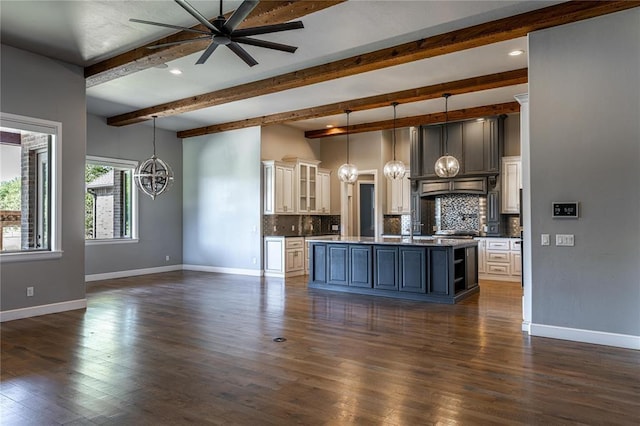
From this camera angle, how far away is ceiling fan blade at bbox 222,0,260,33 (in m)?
3.12

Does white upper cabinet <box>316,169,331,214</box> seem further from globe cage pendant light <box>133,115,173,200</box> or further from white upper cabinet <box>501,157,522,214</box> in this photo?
white upper cabinet <box>501,157,522,214</box>

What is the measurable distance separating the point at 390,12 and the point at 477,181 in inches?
210

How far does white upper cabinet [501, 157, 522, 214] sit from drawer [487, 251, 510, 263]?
85 cm

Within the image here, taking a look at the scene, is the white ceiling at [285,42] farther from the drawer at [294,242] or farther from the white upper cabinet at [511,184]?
the drawer at [294,242]

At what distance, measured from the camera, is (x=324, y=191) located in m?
10.4

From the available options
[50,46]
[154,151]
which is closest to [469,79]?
[50,46]

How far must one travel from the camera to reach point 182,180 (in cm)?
1030

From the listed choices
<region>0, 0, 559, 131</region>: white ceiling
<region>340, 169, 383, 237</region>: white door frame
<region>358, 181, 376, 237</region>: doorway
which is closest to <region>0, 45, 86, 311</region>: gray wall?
<region>0, 0, 559, 131</region>: white ceiling

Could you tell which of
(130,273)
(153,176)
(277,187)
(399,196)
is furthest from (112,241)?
(399,196)

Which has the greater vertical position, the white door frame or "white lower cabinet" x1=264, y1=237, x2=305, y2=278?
the white door frame

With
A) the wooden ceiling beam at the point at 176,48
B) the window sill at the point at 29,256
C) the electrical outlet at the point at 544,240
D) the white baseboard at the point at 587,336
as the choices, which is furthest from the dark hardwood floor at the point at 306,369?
the wooden ceiling beam at the point at 176,48

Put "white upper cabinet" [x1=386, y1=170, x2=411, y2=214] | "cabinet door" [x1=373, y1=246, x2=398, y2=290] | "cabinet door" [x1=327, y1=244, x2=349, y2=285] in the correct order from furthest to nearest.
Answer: "white upper cabinet" [x1=386, y1=170, x2=411, y2=214] → "cabinet door" [x1=327, y1=244, x2=349, y2=285] → "cabinet door" [x1=373, y1=246, x2=398, y2=290]

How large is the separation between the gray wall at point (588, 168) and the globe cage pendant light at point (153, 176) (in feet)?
23.8

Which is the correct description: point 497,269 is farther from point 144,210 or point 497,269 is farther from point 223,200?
point 144,210
